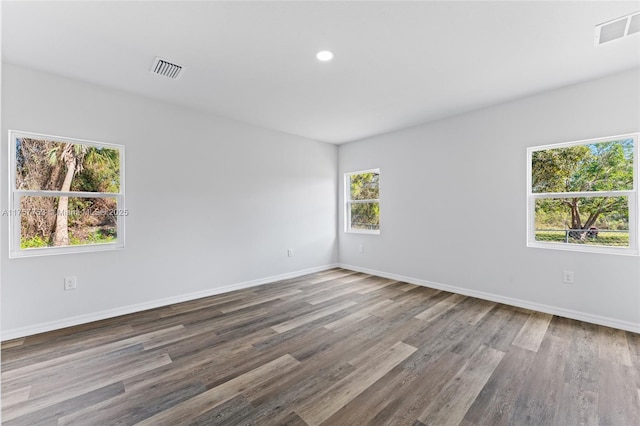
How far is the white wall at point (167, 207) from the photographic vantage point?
2586mm

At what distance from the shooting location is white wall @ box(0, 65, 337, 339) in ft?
8.48

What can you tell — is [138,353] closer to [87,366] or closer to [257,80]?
[87,366]

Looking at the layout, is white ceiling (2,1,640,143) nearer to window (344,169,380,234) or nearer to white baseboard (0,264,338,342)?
window (344,169,380,234)

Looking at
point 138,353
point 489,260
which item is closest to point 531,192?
point 489,260

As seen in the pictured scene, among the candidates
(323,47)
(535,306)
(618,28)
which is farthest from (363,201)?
(618,28)

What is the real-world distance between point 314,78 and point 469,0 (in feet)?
4.73

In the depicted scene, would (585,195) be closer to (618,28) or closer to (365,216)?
(618,28)

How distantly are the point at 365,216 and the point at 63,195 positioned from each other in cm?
434

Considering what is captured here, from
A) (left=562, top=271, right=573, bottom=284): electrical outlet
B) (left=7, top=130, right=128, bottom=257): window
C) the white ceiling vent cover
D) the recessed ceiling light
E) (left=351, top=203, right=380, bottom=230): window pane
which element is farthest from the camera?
(left=351, top=203, right=380, bottom=230): window pane

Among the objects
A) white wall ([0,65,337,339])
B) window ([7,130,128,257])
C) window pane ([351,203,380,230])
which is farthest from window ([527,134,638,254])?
window ([7,130,128,257])

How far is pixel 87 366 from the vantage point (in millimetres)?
2061

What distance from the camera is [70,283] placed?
275 cm

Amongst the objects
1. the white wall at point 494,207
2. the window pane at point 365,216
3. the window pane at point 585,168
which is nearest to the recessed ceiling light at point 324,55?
the white wall at point 494,207

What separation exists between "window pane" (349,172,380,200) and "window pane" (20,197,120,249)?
12.6 ft
